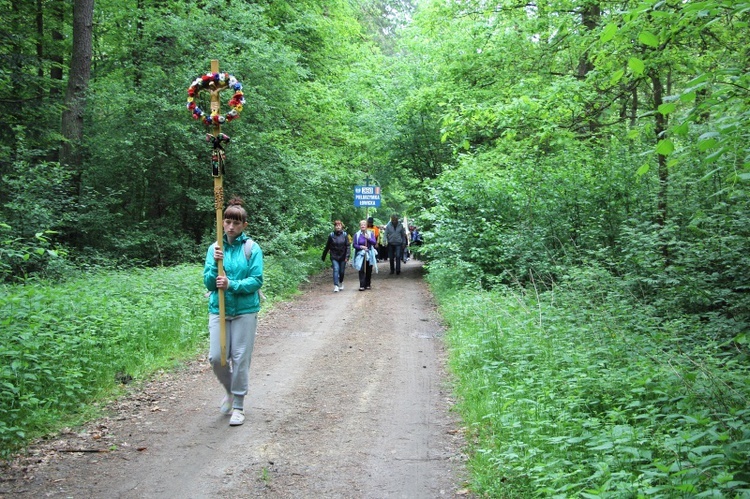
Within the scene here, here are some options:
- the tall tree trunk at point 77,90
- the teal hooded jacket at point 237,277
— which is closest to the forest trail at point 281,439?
the teal hooded jacket at point 237,277

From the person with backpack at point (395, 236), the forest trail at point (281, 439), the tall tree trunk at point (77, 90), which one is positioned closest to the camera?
the forest trail at point (281, 439)

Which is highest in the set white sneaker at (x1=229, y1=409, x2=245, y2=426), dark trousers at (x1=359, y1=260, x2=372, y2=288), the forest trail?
dark trousers at (x1=359, y1=260, x2=372, y2=288)

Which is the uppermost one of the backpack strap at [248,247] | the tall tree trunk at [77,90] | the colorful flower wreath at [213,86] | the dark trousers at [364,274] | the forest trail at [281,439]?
the tall tree trunk at [77,90]

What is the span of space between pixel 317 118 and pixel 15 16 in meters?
9.76

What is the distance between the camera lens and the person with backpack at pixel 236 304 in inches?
232

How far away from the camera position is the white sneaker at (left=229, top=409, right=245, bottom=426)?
5.87m

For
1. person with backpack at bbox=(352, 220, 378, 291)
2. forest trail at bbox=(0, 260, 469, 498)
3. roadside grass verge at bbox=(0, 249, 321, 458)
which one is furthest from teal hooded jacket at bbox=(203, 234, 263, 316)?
person with backpack at bbox=(352, 220, 378, 291)

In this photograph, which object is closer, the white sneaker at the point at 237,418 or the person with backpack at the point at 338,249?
the white sneaker at the point at 237,418

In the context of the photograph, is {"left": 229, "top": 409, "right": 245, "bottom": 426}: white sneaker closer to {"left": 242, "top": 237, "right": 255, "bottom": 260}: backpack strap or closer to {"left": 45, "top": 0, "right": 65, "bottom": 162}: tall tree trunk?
{"left": 242, "top": 237, "right": 255, "bottom": 260}: backpack strap

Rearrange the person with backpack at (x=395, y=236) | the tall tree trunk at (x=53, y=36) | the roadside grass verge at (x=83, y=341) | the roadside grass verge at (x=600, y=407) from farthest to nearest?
the person with backpack at (x=395, y=236) → the tall tree trunk at (x=53, y=36) → the roadside grass verge at (x=83, y=341) → the roadside grass verge at (x=600, y=407)

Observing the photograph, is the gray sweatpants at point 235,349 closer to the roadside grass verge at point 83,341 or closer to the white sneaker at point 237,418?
the white sneaker at point 237,418

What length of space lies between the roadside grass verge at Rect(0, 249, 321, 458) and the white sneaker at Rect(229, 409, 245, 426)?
1.50 m

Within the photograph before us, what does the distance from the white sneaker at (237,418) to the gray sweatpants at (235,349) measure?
51 mm

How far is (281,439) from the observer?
552 cm
